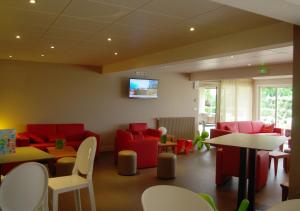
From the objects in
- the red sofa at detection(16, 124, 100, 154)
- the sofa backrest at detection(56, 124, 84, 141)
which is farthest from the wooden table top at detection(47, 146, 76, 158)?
the sofa backrest at detection(56, 124, 84, 141)

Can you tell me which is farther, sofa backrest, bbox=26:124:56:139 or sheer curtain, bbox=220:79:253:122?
sheer curtain, bbox=220:79:253:122

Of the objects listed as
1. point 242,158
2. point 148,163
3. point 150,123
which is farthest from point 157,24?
point 150,123

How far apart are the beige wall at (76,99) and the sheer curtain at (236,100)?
205 cm

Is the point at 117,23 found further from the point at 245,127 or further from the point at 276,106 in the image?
the point at 276,106

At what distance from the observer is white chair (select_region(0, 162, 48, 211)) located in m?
1.87

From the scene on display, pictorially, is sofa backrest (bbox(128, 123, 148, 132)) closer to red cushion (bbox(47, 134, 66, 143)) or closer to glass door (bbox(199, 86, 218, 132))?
red cushion (bbox(47, 134, 66, 143))

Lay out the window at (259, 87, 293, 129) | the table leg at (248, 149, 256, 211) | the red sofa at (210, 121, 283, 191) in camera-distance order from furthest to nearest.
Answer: the window at (259, 87, 293, 129), the red sofa at (210, 121, 283, 191), the table leg at (248, 149, 256, 211)

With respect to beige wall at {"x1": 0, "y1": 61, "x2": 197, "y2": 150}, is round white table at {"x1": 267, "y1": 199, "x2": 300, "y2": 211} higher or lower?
lower

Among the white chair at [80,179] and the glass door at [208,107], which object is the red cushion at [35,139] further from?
the glass door at [208,107]

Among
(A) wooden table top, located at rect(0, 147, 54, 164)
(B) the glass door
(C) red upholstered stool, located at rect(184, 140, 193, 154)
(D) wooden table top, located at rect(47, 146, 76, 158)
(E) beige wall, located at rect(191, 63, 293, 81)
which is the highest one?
(E) beige wall, located at rect(191, 63, 293, 81)

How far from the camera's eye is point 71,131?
7488mm

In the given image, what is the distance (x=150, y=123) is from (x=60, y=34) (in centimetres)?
538

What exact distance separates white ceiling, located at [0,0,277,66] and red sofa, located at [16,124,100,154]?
2396 mm

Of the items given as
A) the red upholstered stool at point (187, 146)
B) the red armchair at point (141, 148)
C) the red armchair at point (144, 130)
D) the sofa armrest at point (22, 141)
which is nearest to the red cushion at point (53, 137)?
the sofa armrest at point (22, 141)
